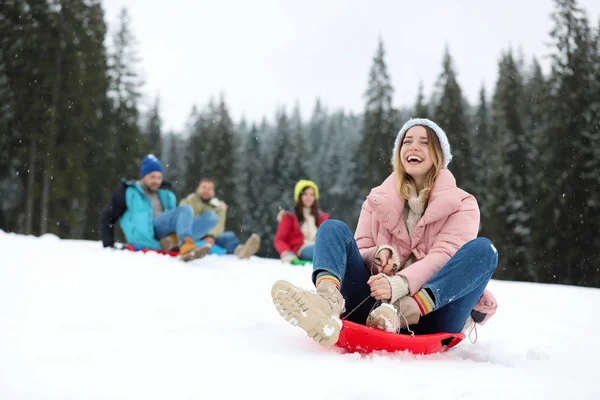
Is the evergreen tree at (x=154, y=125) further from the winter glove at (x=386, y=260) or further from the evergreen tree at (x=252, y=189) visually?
the winter glove at (x=386, y=260)

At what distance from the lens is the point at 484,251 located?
2279mm

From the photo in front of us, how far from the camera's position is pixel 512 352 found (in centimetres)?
257

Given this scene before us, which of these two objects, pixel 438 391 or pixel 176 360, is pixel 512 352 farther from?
pixel 176 360

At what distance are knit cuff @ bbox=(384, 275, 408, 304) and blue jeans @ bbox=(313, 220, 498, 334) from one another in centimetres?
10

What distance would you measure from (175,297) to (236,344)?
1502 mm

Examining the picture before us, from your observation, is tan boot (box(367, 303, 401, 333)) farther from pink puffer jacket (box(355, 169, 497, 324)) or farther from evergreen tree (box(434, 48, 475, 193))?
evergreen tree (box(434, 48, 475, 193))

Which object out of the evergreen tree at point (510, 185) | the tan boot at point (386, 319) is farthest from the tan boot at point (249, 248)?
the evergreen tree at point (510, 185)

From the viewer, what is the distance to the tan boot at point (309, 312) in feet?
6.52

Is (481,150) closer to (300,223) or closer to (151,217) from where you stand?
(300,223)

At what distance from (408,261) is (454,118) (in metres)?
26.2

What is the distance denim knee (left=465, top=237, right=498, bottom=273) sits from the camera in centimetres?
227

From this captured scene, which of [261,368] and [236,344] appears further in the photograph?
[236,344]

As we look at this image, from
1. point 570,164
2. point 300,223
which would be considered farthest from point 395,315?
point 570,164

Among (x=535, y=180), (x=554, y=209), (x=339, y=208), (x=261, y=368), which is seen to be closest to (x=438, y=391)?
(x=261, y=368)
